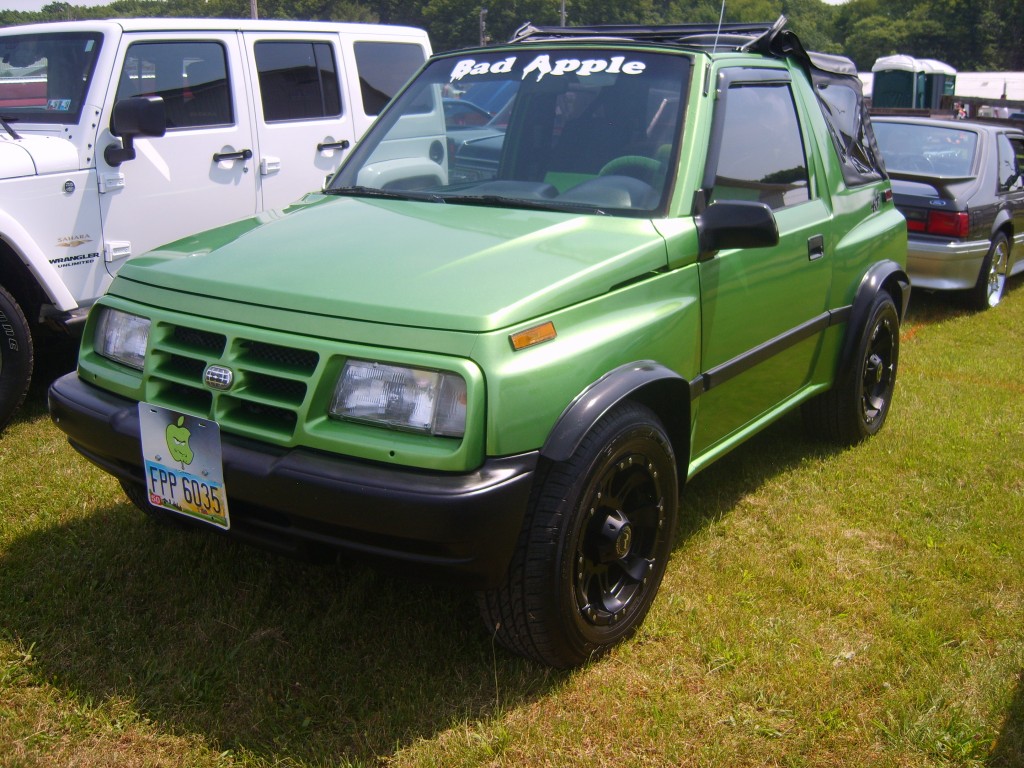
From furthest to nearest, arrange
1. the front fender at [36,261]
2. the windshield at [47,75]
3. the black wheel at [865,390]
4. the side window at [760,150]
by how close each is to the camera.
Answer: the windshield at [47,75] < the front fender at [36,261] < the black wheel at [865,390] < the side window at [760,150]

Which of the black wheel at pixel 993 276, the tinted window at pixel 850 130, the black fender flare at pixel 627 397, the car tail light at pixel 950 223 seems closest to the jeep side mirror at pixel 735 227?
the black fender flare at pixel 627 397

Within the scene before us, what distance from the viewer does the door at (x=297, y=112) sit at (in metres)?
6.10

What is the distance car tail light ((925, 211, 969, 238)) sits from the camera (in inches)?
303

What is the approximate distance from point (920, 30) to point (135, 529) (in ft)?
320

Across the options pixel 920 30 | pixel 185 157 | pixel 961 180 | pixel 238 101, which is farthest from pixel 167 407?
pixel 920 30

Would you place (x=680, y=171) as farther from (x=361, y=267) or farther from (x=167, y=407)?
(x=167, y=407)

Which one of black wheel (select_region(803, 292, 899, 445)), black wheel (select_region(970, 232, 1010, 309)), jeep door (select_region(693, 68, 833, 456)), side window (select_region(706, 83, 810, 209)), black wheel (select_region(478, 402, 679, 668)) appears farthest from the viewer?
black wheel (select_region(970, 232, 1010, 309))

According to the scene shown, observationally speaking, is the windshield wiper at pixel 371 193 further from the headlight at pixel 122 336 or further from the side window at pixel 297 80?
the side window at pixel 297 80

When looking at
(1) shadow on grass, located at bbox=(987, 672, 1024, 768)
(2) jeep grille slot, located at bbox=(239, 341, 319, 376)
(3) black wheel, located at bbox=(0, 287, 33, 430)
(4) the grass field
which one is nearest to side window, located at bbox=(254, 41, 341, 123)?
(3) black wheel, located at bbox=(0, 287, 33, 430)

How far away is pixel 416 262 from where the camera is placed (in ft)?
9.14

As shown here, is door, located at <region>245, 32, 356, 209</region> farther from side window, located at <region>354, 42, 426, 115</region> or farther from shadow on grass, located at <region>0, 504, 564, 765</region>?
shadow on grass, located at <region>0, 504, 564, 765</region>

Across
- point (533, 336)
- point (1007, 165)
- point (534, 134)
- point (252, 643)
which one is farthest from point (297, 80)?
point (1007, 165)

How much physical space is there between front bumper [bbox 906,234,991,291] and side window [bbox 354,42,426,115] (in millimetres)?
4103

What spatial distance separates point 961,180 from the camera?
7.97 metres
